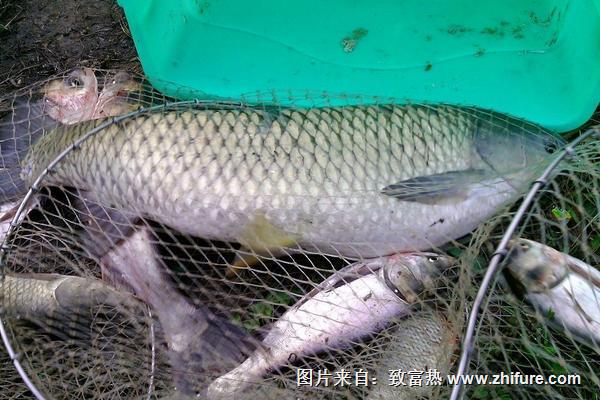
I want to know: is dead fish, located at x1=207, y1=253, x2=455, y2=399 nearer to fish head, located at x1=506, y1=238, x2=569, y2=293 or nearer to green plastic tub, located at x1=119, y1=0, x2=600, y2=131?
fish head, located at x1=506, y1=238, x2=569, y2=293

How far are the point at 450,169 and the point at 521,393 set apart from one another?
Result: 0.60 metres

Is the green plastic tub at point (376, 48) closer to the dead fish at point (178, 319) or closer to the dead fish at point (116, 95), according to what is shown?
the dead fish at point (116, 95)

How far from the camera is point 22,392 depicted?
1449 mm

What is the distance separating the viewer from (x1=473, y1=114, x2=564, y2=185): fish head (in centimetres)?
168

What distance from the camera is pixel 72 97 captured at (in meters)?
1.82

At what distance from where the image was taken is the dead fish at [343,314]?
1.41m

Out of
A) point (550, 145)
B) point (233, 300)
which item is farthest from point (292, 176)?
point (550, 145)

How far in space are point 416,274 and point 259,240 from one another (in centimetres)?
39

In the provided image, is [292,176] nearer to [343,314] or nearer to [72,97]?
[343,314]

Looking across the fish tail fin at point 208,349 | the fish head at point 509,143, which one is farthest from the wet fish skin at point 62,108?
the fish head at point 509,143

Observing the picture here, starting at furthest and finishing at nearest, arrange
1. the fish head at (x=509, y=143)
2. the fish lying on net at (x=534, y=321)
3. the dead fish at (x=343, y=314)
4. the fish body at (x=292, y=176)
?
the fish head at (x=509, y=143), the fish body at (x=292, y=176), the dead fish at (x=343, y=314), the fish lying on net at (x=534, y=321)

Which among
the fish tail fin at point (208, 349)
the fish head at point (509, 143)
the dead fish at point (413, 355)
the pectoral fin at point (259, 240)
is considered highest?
the fish head at point (509, 143)

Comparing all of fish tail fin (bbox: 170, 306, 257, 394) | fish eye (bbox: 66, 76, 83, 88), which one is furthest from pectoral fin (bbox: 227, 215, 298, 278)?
fish eye (bbox: 66, 76, 83, 88)

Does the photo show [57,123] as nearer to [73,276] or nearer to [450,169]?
[73,276]
